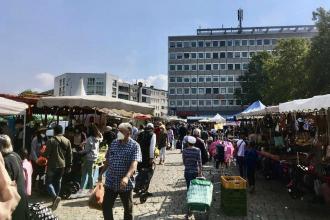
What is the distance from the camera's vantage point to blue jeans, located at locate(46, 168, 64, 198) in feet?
31.6

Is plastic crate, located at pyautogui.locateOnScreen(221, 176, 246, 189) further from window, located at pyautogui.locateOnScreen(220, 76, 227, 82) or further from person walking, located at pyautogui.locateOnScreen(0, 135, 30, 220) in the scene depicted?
window, located at pyautogui.locateOnScreen(220, 76, 227, 82)

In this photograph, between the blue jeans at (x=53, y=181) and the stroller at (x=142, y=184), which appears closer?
the blue jeans at (x=53, y=181)

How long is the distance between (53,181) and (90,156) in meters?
1.55

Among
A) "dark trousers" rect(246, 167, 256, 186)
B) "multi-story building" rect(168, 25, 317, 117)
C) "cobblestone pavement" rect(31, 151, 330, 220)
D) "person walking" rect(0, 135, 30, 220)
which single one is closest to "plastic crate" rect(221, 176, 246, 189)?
"cobblestone pavement" rect(31, 151, 330, 220)

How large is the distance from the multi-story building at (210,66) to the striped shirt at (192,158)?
94.3 meters

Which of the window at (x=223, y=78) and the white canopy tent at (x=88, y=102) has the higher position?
the window at (x=223, y=78)

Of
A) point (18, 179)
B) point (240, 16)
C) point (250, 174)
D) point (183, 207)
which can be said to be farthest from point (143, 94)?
point (18, 179)

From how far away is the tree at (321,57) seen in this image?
30562mm

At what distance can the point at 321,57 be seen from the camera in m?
30.7

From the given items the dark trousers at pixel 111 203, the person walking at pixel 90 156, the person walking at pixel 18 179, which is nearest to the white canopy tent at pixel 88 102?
the person walking at pixel 90 156

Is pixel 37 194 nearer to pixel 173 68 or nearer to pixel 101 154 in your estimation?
pixel 101 154

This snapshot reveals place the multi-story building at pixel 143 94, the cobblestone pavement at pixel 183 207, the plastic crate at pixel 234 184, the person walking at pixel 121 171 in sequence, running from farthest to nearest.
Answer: the multi-story building at pixel 143 94, the plastic crate at pixel 234 184, the cobblestone pavement at pixel 183 207, the person walking at pixel 121 171

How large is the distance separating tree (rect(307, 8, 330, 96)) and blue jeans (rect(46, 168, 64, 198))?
81.3ft

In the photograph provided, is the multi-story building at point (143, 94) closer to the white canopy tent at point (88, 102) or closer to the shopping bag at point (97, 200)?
the white canopy tent at point (88, 102)
